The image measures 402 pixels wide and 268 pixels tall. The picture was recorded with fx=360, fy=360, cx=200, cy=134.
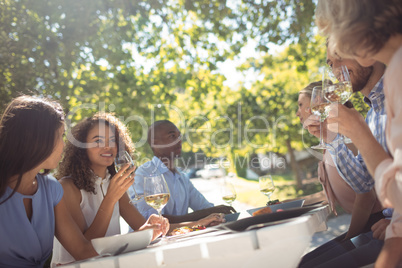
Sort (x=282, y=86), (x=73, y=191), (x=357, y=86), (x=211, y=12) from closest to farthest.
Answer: (x=357, y=86) < (x=73, y=191) < (x=211, y=12) < (x=282, y=86)

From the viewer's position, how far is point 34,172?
7.10 ft

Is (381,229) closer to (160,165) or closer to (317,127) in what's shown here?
(317,127)

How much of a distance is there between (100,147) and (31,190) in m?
1.06

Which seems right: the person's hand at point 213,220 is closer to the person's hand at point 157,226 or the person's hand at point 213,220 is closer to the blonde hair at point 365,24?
the person's hand at point 157,226

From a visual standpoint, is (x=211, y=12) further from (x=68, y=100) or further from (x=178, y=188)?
(x=178, y=188)

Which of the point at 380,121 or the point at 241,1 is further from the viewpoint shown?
the point at 241,1

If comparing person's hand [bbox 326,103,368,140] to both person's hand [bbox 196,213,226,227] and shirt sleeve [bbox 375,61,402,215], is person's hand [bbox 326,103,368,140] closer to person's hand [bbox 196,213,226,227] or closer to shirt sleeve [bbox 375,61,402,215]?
shirt sleeve [bbox 375,61,402,215]

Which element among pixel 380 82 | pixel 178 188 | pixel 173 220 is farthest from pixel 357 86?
pixel 178 188

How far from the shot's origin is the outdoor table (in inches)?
51.8

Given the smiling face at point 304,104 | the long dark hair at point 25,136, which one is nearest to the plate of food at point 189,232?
the long dark hair at point 25,136

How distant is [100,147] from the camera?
3.23m

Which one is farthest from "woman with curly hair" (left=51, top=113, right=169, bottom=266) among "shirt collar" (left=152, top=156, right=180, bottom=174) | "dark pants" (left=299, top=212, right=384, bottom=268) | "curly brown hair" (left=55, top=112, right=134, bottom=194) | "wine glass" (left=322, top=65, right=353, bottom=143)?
"wine glass" (left=322, top=65, right=353, bottom=143)

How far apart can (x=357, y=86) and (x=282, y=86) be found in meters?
11.8

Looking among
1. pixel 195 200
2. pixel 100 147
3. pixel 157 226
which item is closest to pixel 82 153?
pixel 100 147
